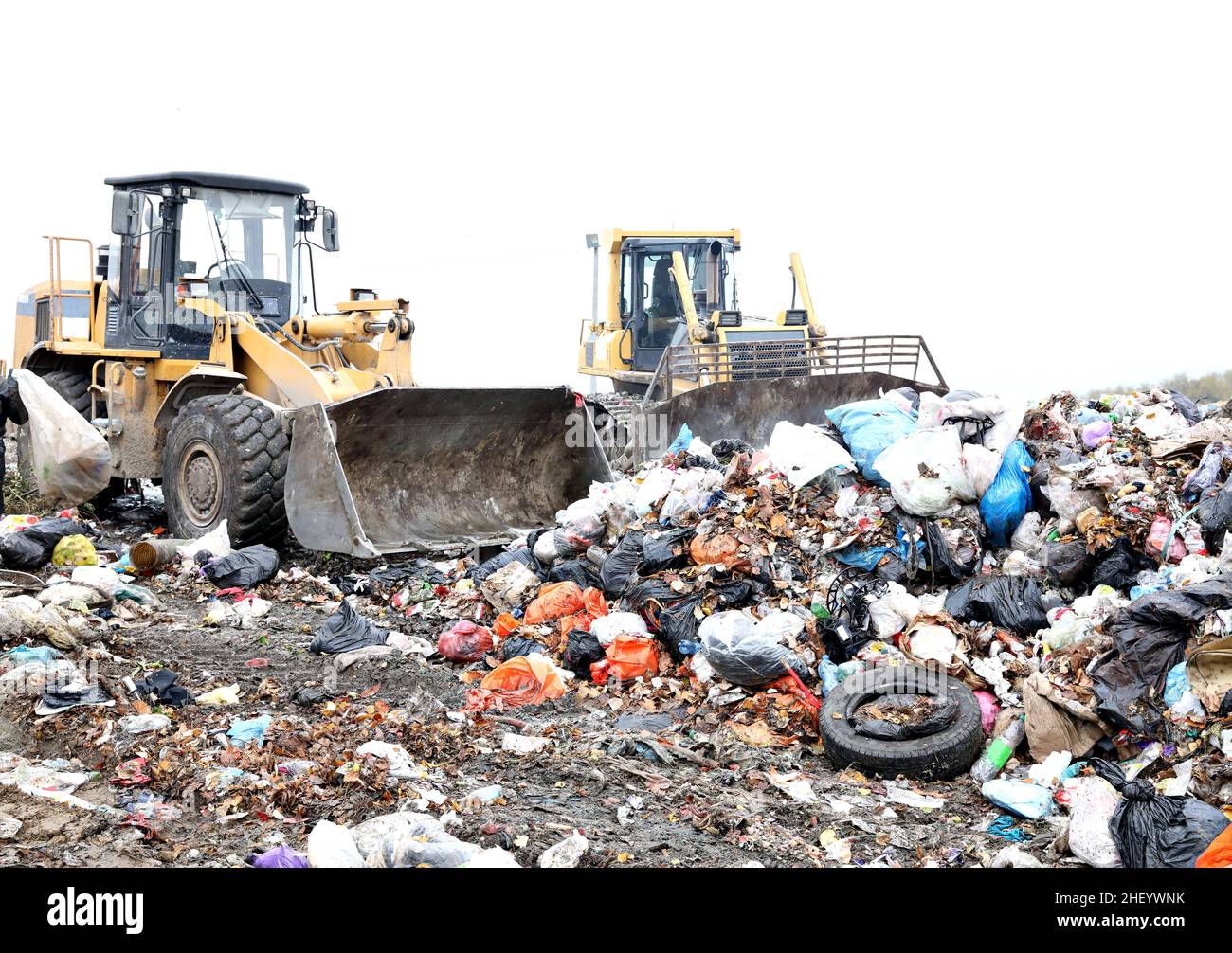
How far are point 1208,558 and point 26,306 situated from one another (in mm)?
9846

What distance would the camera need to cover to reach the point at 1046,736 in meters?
4.57

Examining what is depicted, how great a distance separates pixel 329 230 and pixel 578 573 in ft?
13.6

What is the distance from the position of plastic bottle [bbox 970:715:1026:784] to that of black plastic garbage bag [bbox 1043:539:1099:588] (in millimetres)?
1400

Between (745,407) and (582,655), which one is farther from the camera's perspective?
(745,407)

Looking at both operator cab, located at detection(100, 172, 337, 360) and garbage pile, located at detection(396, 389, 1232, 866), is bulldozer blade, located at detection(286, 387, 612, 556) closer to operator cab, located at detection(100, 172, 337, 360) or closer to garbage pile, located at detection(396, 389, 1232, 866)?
garbage pile, located at detection(396, 389, 1232, 866)

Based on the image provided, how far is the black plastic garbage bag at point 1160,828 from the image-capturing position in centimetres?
357

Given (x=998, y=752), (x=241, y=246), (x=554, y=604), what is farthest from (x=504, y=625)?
(x=241, y=246)

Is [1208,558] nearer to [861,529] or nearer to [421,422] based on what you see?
[861,529]

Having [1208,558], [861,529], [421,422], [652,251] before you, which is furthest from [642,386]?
[1208,558]

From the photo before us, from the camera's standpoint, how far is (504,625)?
6602 millimetres

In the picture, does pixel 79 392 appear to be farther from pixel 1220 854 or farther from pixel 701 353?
pixel 1220 854

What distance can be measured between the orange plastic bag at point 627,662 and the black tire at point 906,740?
1131 millimetres

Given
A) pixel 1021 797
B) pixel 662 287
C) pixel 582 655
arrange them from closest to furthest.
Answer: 1. pixel 1021 797
2. pixel 582 655
3. pixel 662 287

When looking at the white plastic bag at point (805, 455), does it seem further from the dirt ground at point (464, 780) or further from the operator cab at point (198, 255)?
the operator cab at point (198, 255)
